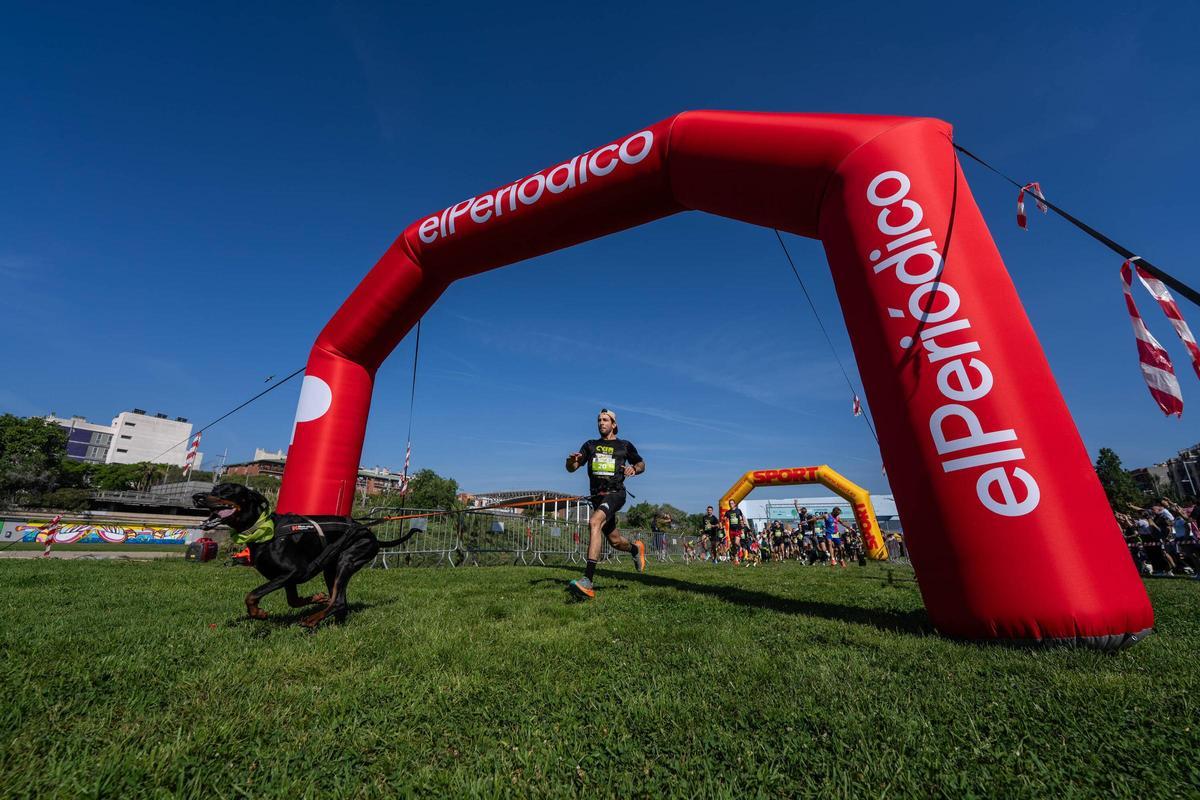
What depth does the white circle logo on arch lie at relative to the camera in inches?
325

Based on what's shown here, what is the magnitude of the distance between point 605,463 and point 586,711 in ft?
13.3

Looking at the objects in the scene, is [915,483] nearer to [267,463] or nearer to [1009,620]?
[1009,620]

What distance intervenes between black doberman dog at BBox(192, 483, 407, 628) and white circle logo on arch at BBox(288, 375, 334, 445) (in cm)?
443

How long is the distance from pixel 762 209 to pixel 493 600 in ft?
16.1

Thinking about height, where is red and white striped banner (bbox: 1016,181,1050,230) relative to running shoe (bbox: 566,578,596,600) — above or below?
above

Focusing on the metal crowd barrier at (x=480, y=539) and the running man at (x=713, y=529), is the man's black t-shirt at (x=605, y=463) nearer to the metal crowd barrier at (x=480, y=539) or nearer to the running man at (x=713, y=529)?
the metal crowd barrier at (x=480, y=539)

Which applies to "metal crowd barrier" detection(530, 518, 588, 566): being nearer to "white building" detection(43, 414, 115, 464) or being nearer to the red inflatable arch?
the red inflatable arch

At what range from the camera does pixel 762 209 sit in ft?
17.4

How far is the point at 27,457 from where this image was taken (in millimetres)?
46469

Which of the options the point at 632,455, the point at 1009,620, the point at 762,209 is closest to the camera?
the point at 1009,620

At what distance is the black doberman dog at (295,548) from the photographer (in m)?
3.81

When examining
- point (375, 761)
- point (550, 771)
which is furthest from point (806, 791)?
point (375, 761)

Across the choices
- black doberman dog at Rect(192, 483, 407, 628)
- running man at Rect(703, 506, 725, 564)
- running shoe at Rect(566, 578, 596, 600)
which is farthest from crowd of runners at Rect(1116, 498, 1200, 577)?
black doberman dog at Rect(192, 483, 407, 628)

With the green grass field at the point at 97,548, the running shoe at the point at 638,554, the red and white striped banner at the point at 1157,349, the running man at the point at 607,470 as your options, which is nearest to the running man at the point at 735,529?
the running shoe at the point at 638,554
